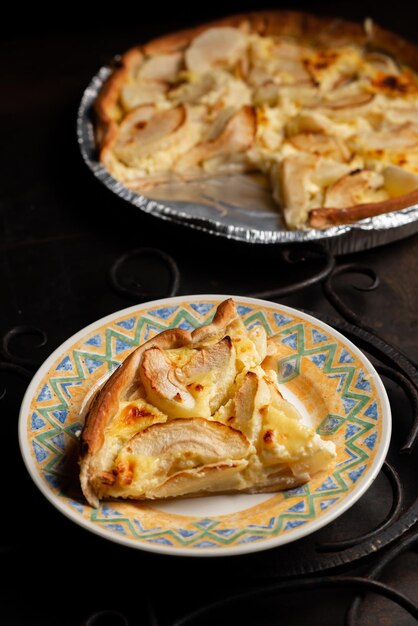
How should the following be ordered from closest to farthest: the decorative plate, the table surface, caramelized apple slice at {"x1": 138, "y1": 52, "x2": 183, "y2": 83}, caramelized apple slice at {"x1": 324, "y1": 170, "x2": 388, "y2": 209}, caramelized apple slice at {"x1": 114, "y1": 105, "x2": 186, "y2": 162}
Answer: the decorative plate
the table surface
caramelized apple slice at {"x1": 324, "y1": 170, "x2": 388, "y2": 209}
caramelized apple slice at {"x1": 114, "y1": 105, "x2": 186, "y2": 162}
caramelized apple slice at {"x1": 138, "y1": 52, "x2": 183, "y2": 83}

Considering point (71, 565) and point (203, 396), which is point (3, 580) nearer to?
point (71, 565)

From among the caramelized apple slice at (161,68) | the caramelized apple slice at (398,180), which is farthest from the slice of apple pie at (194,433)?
the caramelized apple slice at (161,68)

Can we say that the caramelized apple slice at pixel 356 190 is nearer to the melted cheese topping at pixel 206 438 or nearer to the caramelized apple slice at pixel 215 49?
the caramelized apple slice at pixel 215 49

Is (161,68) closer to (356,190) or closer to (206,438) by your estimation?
(356,190)

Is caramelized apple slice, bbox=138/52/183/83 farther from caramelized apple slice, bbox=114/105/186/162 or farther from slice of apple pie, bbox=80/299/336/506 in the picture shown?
slice of apple pie, bbox=80/299/336/506

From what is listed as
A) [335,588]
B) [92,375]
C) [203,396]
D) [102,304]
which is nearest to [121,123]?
[102,304]

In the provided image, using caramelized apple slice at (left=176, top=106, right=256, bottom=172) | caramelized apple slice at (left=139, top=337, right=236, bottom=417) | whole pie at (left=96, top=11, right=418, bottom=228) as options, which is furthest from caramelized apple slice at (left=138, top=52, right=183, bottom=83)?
caramelized apple slice at (left=139, top=337, right=236, bottom=417)
